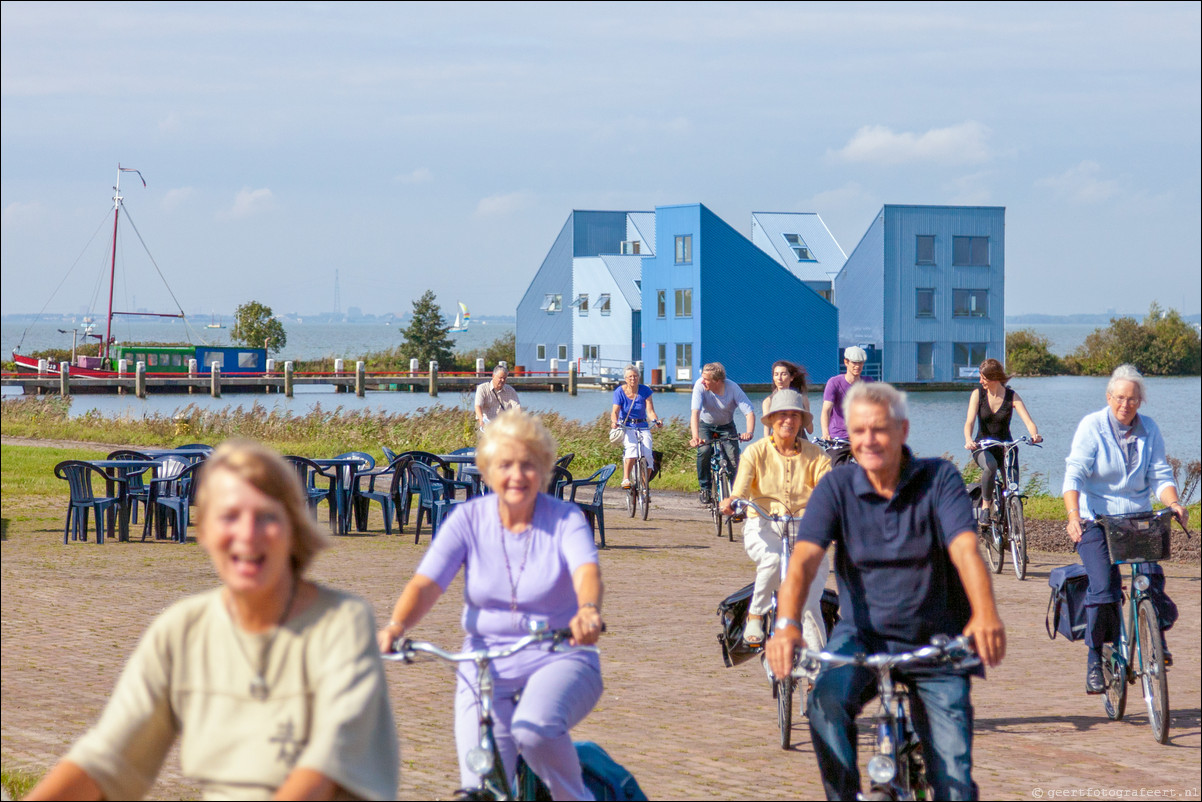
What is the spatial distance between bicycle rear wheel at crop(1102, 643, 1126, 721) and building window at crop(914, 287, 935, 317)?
57.5m

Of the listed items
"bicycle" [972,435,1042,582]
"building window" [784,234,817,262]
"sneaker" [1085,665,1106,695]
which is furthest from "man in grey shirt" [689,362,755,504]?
"building window" [784,234,817,262]

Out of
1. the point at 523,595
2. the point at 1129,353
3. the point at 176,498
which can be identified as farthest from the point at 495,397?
the point at 1129,353

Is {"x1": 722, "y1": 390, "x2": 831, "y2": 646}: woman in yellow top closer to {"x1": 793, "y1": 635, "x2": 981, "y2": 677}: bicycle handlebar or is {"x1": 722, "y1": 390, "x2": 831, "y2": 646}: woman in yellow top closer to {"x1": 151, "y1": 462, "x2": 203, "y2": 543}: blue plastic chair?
{"x1": 793, "y1": 635, "x2": 981, "y2": 677}: bicycle handlebar

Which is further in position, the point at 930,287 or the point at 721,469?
the point at 930,287

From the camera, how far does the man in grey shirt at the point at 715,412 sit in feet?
46.4

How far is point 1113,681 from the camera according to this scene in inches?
278

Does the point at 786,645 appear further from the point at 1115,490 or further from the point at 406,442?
the point at 406,442

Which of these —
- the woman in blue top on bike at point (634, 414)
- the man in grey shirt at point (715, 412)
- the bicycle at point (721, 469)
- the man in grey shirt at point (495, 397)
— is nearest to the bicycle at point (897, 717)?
the man in grey shirt at point (715, 412)

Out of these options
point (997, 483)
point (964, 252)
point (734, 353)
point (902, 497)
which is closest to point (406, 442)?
point (997, 483)

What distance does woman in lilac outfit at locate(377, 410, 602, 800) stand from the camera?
4.04m

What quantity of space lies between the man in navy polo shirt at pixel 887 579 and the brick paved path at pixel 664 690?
1.61 metres

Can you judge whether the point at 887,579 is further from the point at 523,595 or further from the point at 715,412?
the point at 715,412

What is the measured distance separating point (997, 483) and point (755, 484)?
21.7 feet

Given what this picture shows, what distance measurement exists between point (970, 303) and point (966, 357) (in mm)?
2771
